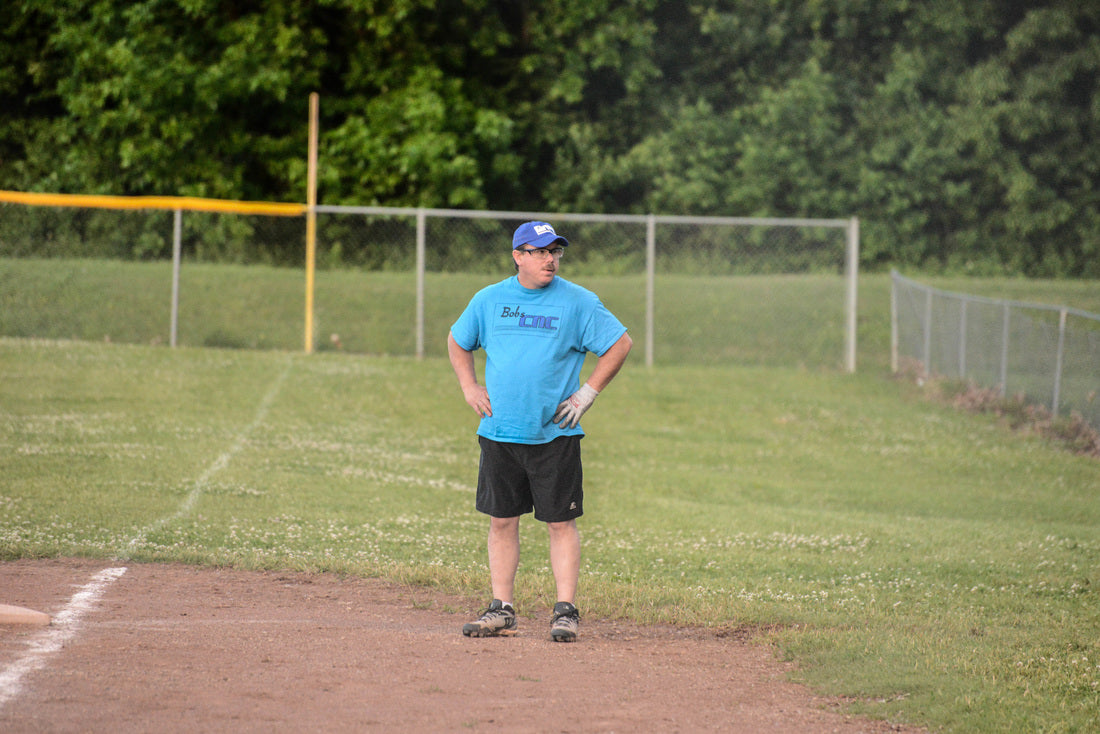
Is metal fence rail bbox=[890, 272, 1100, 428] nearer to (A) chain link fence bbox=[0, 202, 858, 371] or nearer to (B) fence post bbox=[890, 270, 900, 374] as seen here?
(B) fence post bbox=[890, 270, 900, 374]

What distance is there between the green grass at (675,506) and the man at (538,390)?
3.14ft

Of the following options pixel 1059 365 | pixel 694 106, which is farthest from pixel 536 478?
pixel 694 106

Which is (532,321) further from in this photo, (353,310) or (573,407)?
(353,310)

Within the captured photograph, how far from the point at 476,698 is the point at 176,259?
15754 mm

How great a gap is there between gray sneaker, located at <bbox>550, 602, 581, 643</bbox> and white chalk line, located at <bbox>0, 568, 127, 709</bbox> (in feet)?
7.50

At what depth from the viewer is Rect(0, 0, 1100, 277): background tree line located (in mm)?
29750

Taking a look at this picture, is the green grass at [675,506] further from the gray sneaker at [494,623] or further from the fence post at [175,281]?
the fence post at [175,281]

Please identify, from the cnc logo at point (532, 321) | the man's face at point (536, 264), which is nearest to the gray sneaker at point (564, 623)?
the cnc logo at point (532, 321)

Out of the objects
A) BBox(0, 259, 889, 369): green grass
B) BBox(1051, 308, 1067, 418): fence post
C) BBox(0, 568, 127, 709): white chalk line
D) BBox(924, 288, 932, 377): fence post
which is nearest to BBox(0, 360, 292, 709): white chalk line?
BBox(0, 568, 127, 709): white chalk line

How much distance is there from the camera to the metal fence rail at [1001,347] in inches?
575

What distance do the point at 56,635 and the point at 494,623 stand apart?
6.79 feet

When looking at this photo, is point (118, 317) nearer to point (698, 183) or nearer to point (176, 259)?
point (176, 259)

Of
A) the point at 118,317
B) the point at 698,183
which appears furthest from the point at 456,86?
the point at 118,317

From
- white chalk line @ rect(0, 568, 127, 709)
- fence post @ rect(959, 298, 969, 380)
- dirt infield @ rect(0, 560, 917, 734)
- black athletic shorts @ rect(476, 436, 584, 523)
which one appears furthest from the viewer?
fence post @ rect(959, 298, 969, 380)
